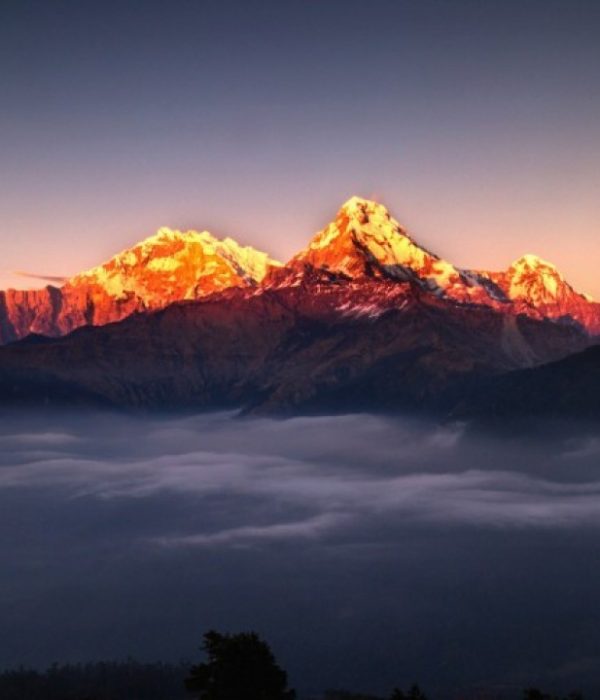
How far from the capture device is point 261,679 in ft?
295

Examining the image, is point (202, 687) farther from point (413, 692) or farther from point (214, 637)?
point (413, 692)

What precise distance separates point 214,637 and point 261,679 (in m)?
6.54

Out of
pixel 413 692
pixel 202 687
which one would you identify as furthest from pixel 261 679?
pixel 413 692

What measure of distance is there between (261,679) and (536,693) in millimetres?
26224

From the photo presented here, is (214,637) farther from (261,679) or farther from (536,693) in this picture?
(536,693)

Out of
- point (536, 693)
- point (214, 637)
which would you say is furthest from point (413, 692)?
point (214, 637)

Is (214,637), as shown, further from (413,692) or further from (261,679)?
(413,692)

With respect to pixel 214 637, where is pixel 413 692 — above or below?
below

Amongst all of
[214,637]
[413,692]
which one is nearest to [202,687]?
[214,637]

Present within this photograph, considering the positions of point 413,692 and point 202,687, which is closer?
point 202,687

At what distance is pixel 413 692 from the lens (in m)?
106

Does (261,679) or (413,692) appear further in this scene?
(413,692)

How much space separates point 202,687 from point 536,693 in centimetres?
3179

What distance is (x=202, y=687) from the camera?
9081 cm
